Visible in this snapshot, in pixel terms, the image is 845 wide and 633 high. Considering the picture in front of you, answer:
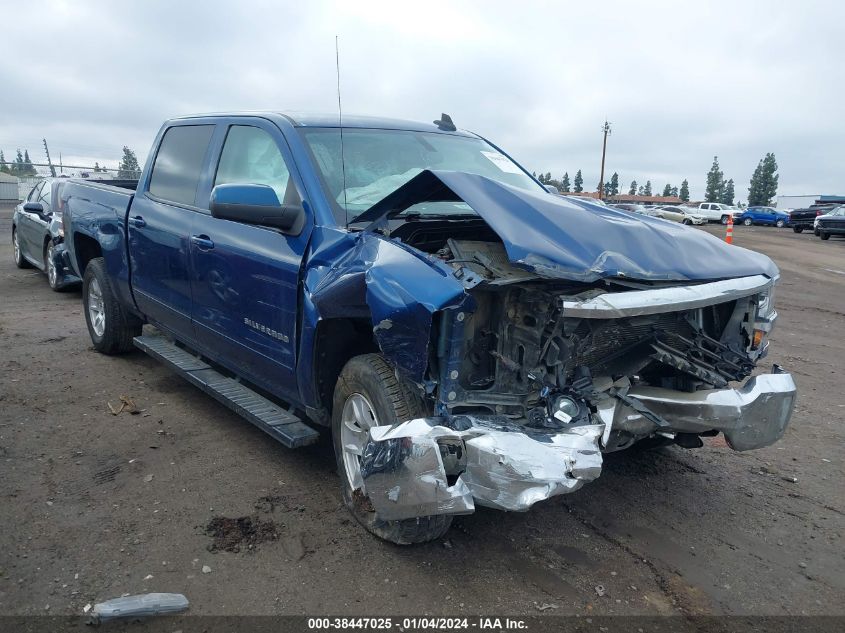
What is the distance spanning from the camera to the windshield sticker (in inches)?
177

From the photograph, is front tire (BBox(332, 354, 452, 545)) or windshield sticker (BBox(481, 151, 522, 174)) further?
windshield sticker (BBox(481, 151, 522, 174))

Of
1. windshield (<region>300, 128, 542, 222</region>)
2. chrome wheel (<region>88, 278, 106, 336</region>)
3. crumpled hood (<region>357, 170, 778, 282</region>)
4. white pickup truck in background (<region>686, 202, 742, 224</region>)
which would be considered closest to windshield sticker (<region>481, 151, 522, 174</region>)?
windshield (<region>300, 128, 542, 222</region>)

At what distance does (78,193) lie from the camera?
6246 mm

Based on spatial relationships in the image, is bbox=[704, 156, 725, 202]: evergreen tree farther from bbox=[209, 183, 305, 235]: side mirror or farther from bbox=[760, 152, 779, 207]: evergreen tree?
bbox=[209, 183, 305, 235]: side mirror

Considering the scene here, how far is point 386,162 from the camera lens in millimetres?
3887

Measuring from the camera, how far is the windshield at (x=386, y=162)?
358cm

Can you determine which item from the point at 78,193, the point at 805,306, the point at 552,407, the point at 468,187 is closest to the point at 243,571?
the point at 552,407

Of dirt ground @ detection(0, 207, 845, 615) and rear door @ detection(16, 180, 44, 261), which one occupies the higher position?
rear door @ detection(16, 180, 44, 261)

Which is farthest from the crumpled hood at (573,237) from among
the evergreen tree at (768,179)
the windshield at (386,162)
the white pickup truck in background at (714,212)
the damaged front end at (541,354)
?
the evergreen tree at (768,179)

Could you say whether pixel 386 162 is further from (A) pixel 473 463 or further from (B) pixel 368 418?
(A) pixel 473 463

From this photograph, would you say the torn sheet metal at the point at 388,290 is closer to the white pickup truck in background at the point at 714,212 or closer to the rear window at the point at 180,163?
the rear window at the point at 180,163

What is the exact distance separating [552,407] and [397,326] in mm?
711

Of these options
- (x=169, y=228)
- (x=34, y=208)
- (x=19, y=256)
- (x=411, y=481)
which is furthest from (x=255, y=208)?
(x=19, y=256)

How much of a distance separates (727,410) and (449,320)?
1379mm
